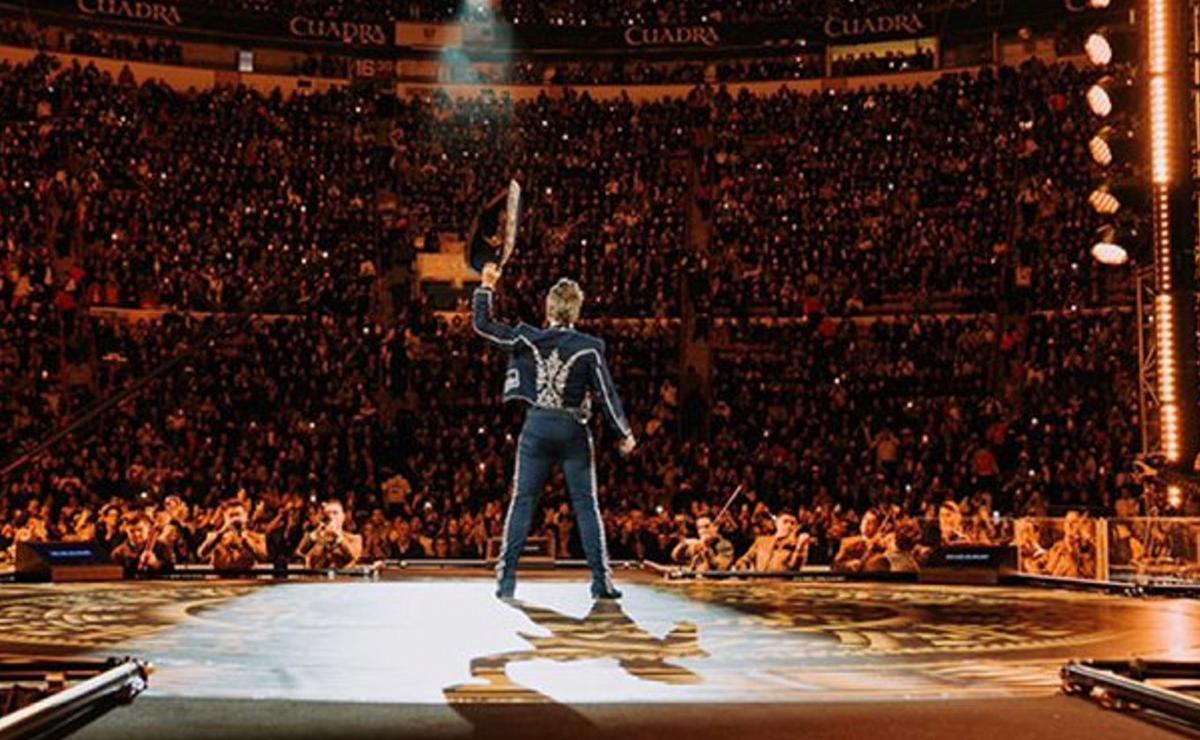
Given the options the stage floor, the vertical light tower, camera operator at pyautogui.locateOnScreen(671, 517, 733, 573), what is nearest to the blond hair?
the stage floor

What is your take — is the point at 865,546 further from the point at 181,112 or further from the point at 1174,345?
the point at 181,112

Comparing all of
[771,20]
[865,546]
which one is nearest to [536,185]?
[771,20]

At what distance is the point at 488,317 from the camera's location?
32.2 ft

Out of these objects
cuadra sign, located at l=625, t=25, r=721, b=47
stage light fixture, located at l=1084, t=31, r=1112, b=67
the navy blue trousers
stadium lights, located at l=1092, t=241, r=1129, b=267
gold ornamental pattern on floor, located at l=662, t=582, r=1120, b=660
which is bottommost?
gold ornamental pattern on floor, located at l=662, t=582, r=1120, b=660

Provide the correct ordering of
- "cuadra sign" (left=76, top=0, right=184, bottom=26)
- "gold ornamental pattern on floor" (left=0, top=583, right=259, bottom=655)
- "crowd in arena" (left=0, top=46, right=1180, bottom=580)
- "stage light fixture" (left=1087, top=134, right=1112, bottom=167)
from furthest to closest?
1. "cuadra sign" (left=76, top=0, right=184, bottom=26)
2. "crowd in arena" (left=0, top=46, right=1180, bottom=580)
3. "stage light fixture" (left=1087, top=134, right=1112, bottom=167)
4. "gold ornamental pattern on floor" (left=0, top=583, right=259, bottom=655)

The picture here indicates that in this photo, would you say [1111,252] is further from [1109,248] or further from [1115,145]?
[1115,145]

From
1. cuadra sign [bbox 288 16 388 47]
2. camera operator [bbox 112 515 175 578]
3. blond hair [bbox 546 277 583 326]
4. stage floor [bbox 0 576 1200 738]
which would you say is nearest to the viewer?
stage floor [bbox 0 576 1200 738]

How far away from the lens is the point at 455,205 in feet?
105

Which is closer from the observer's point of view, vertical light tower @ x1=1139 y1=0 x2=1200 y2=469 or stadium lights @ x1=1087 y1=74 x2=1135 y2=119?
vertical light tower @ x1=1139 y1=0 x2=1200 y2=469

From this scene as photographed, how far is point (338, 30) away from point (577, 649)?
30.6m

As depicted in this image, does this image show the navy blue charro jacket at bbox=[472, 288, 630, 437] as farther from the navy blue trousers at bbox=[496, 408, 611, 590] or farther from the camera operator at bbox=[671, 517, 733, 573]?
the camera operator at bbox=[671, 517, 733, 573]

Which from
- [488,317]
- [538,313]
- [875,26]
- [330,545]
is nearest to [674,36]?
[875,26]

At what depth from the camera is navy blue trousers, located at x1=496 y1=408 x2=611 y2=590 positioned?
945 centimetres

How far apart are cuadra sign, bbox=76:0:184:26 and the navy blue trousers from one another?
27.6 metres
